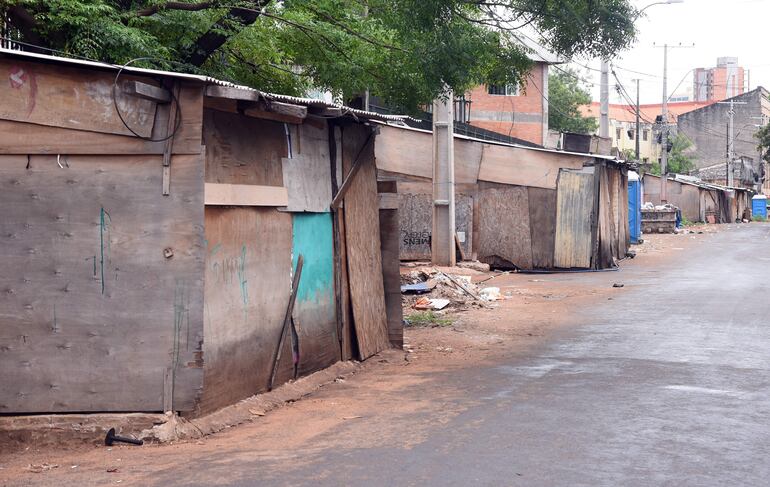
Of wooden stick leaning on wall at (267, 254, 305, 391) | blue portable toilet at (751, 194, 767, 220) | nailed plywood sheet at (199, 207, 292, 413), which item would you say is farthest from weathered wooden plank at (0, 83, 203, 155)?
blue portable toilet at (751, 194, 767, 220)

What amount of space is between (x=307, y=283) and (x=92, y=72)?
332cm

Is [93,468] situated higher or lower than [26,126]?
lower

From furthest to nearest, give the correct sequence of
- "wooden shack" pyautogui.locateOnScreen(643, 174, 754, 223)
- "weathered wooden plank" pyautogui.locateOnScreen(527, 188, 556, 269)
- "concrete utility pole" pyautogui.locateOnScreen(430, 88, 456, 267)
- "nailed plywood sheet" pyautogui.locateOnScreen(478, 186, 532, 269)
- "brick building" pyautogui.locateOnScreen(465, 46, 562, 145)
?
"wooden shack" pyautogui.locateOnScreen(643, 174, 754, 223) < "brick building" pyautogui.locateOnScreen(465, 46, 562, 145) < "nailed plywood sheet" pyautogui.locateOnScreen(478, 186, 532, 269) < "weathered wooden plank" pyautogui.locateOnScreen(527, 188, 556, 269) < "concrete utility pole" pyautogui.locateOnScreen(430, 88, 456, 267)

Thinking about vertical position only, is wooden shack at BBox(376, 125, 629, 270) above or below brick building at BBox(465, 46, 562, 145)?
below

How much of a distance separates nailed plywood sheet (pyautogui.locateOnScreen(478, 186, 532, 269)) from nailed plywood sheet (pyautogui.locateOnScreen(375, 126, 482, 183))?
2.57ft

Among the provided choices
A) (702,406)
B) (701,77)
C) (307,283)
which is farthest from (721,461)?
(701,77)

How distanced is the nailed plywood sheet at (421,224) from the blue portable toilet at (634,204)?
11.8 meters

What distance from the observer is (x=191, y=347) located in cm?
699

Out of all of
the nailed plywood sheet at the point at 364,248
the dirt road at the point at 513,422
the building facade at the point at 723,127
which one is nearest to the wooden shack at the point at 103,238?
the dirt road at the point at 513,422

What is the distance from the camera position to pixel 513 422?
7086 millimetres

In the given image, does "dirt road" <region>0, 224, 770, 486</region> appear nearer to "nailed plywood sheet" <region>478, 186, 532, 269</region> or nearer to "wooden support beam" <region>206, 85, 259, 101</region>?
"wooden support beam" <region>206, 85, 259, 101</region>

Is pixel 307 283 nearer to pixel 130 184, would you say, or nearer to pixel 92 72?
pixel 130 184

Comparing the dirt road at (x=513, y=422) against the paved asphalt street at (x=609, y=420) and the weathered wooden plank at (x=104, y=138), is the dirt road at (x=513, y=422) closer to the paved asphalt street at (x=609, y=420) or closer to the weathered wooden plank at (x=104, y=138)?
the paved asphalt street at (x=609, y=420)

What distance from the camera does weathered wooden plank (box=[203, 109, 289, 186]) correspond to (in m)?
7.52
